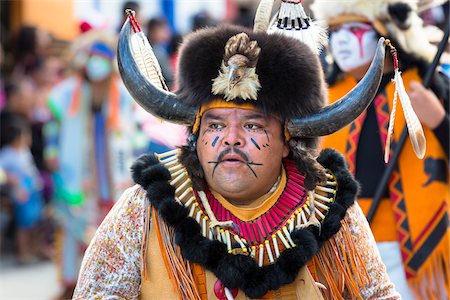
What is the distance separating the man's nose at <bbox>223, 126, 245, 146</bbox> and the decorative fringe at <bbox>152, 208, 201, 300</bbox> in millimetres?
369

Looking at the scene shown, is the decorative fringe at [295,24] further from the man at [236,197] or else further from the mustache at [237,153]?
the mustache at [237,153]

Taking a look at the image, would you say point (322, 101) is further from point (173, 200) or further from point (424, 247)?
point (424, 247)

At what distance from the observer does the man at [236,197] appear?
315 centimetres

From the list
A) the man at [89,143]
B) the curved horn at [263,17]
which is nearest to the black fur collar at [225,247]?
the curved horn at [263,17]

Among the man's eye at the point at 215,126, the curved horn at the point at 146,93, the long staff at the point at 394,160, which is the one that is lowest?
the long staff at the point at 394,160

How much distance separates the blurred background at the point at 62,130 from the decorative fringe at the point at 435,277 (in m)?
1.66

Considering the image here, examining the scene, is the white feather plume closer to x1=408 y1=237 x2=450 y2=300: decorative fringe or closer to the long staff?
the long staff

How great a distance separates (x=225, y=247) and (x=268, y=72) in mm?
636

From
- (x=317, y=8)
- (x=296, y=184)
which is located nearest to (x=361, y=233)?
(x=296, y=184)

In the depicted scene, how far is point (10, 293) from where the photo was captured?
8125 mm

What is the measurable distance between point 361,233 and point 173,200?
2.40ft

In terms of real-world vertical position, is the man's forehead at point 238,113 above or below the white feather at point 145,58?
below

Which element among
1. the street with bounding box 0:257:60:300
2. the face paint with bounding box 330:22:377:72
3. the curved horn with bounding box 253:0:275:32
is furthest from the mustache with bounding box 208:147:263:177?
the street with bounding box 0:257:60:300

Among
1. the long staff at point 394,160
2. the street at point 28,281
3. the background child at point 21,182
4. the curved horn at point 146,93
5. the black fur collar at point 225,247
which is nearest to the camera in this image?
the black fur collar at point 225,247
